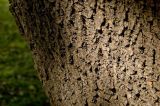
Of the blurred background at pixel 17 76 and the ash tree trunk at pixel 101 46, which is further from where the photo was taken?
the blurred background at pixel 17 76

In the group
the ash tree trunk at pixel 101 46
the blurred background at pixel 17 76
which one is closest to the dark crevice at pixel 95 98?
the ash tree trunk at pixel 101 46

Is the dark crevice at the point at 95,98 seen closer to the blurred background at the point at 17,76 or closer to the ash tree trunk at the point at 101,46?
the ash tree trunk at the point at 101,46

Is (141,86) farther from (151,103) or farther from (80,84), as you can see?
(80,84)

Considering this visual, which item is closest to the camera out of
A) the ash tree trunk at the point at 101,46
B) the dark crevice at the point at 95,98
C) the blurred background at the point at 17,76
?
the ash tree trunk at the point at 101,46

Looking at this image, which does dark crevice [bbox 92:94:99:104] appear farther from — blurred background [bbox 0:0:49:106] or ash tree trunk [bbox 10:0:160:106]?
blurred background [bbox 0:0:49:106]

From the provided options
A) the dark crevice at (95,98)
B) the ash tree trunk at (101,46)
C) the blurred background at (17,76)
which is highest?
the ash tree trunk at (101,46)

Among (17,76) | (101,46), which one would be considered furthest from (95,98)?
(17,76)

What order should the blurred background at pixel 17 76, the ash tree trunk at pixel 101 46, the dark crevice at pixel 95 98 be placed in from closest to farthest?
the ash tree trunk at pixel 101 46 → the dark crevice at pixel 95 98 → the blurred background at pixel 17 76
